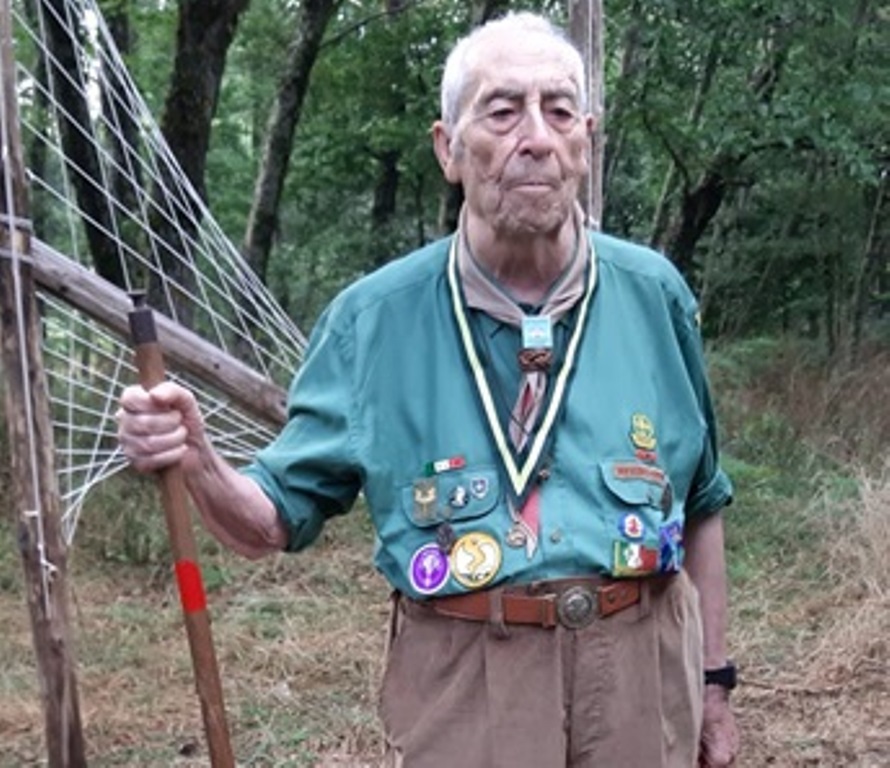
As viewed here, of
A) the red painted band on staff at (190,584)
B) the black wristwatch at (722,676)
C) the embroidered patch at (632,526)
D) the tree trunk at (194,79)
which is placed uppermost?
the tree trunk at (194,79)

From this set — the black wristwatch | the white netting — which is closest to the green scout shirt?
the black wristwatch

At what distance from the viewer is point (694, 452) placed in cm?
211

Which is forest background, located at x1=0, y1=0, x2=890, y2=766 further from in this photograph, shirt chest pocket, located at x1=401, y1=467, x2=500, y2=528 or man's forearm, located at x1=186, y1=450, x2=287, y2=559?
shirt chest pocket, located at x1=401, y1=467, x2=500, y2=528

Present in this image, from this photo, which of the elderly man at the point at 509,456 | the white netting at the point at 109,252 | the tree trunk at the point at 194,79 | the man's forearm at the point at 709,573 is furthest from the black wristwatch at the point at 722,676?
the tree trunk at the point at 194,79

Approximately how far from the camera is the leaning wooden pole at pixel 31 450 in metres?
3.66

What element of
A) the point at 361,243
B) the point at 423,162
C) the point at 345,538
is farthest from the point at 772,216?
the point at 345,538

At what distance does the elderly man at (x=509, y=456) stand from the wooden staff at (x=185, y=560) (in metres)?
0.05

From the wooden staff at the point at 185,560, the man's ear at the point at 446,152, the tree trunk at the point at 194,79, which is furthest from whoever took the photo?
the tree trunk at the point at 194,79

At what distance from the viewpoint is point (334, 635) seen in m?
5.62

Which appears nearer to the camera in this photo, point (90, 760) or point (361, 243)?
point (90, 760)

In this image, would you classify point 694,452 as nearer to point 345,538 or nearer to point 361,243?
point 345,538

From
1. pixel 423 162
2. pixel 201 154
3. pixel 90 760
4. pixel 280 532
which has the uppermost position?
pixel 423 162

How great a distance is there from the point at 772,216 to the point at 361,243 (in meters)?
5.12

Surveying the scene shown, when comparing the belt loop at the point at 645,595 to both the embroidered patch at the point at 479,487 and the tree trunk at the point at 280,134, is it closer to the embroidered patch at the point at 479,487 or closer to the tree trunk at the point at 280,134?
the embroidered patch at the point at 479,487
